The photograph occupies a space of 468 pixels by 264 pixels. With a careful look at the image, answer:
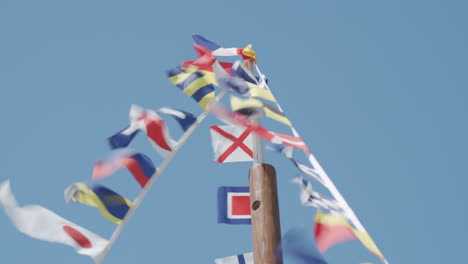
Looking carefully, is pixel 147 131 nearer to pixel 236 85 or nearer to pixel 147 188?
pixel 147 188

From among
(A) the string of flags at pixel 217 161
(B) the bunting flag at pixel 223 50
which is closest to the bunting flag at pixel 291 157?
(A) the string of flags at pixel 217 161

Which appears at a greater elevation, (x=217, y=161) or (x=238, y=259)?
(x=217, y=161)

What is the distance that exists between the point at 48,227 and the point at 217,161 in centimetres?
169

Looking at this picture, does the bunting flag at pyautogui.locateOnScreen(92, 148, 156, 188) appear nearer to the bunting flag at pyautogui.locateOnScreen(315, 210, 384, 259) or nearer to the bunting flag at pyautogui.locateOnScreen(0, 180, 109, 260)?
the bunting flag at pyautogui.locateOnScreen(0, 180, 109, 260)

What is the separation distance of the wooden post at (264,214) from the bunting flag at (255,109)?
0.38 metres

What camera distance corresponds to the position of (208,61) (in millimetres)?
5133

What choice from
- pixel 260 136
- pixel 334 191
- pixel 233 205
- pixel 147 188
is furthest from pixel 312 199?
pixel 233 205

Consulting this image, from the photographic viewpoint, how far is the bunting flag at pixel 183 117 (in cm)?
492

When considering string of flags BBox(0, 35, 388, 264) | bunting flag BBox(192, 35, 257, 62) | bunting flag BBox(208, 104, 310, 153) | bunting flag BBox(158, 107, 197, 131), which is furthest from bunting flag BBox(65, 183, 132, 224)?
bunting flag BBox(192, 35, 257, 62)

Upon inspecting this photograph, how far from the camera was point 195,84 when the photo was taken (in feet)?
17.1

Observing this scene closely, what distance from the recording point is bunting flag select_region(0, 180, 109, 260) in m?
4.06

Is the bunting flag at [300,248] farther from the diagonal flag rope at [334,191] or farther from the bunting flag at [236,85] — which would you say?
the bunting flag at [236,85]

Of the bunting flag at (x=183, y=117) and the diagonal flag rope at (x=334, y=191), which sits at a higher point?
the bunting flag at (x=183, y=117)

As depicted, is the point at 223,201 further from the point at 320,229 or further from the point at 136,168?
the point at 320,229
